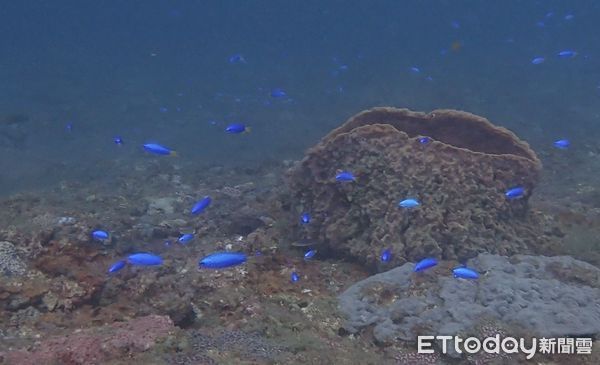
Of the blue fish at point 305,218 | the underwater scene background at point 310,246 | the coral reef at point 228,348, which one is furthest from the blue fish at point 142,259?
the blue fish at point 305,218

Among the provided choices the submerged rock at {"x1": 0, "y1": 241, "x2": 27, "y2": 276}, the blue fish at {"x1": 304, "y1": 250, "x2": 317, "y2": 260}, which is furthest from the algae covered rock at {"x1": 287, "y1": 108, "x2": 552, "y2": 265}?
the submerged rock at {"x1": 0, "y1": 241, "x2": 27, "y2": 276}

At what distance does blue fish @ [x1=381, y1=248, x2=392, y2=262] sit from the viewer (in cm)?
728

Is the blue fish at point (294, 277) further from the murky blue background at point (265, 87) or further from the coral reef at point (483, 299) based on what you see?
the murky blue background at point (265, 87)

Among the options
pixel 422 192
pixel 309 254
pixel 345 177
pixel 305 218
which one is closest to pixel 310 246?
pixel 305 218

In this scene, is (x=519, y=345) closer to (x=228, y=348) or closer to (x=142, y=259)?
(x=228, y=348)

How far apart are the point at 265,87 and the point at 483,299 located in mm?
33464

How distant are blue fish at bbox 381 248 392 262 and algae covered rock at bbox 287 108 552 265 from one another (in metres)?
0.08

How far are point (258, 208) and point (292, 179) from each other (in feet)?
6.67

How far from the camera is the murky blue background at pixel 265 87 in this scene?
21.8m

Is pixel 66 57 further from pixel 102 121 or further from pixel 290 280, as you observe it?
pixel 290 280

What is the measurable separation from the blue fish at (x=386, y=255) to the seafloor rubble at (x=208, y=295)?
0.45ft

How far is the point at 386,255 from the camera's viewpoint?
728 cm

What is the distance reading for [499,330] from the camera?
5309 mm

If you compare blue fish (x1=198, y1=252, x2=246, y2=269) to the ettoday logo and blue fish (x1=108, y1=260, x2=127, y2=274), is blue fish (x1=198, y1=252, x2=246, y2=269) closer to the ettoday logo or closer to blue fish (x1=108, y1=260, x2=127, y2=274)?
blue fish (x1=108, y1=260, x2=127, y2=274)
